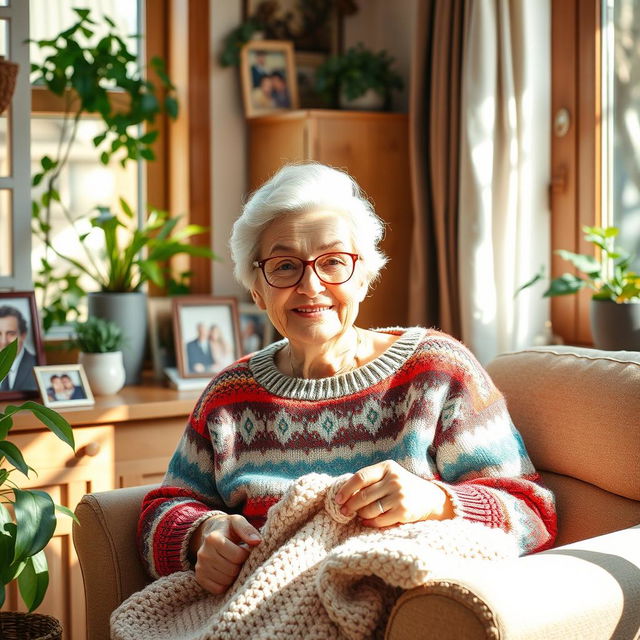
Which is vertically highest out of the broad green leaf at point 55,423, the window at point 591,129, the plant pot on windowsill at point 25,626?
the window at point 591,129

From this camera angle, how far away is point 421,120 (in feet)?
9.37

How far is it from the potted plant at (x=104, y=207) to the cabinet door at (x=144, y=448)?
298mm

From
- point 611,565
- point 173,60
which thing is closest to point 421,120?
point 173,60

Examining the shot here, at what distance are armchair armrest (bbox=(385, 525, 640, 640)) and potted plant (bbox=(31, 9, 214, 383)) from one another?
1.72 m

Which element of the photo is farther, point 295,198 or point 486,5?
point 486,5

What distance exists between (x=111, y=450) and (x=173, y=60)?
4.77ft

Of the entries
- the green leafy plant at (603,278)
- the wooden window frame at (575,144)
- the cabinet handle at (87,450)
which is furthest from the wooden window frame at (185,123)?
the green leafy plant at (603,278)

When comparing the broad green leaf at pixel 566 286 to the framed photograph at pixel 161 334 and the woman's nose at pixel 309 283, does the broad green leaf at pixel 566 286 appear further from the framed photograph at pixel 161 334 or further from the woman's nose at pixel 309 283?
the framed photograph at pixel 161 334

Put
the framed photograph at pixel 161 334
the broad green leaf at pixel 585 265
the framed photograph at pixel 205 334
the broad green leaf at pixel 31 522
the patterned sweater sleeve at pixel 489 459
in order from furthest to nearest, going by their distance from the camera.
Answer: the framed photograph at pixel 161 334 < the framed photograph at pixel 205 334 < the broad green leaf at pixel 585 265 < the broad green leaf at pixel 31 522 < the patterned sweater sleeve at pixel 489 459

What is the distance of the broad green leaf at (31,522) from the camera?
1.63m

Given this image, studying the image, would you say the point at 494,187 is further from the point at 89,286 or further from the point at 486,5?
the point at 89,286

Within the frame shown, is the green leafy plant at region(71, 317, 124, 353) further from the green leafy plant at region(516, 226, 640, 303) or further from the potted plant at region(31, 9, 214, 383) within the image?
the green leafy plant at region(516, 226, 640, 303)

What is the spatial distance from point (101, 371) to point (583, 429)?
1.42 m

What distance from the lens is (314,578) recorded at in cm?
135
